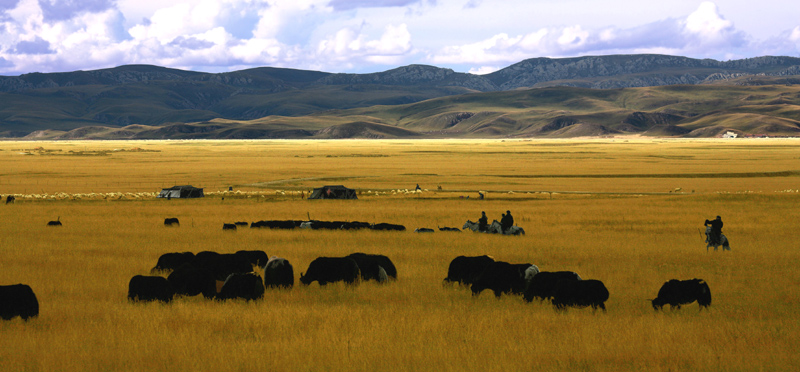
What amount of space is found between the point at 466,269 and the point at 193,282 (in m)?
6.35

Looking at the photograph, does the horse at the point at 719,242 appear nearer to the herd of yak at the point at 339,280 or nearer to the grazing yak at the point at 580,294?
the herd of yak at the point at 339,280

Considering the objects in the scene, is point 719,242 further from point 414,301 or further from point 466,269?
point 414,301

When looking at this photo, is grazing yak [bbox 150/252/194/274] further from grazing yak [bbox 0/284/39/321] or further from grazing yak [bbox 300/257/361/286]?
grazing yak [bbox 0/284/39/321]

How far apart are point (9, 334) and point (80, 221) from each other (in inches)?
914

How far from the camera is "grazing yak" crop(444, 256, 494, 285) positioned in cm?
1697

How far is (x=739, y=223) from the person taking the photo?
110 ft

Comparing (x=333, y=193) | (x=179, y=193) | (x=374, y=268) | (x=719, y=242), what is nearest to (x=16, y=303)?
(x=374, y=268)

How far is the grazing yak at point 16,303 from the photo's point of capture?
12844mm

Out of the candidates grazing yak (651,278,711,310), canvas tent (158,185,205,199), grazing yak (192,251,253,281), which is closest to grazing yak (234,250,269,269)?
grazing yak (192,251,253,281)

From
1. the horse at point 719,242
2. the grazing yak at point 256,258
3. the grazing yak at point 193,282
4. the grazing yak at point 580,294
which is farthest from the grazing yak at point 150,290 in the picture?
the horse at point 719,242

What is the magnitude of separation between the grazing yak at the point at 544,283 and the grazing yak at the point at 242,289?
5.74 m

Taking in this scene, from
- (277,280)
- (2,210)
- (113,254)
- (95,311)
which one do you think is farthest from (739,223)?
(2,210)

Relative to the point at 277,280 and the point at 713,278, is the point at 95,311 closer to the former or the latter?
the point at 277,280

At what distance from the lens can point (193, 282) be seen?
15547 mm
